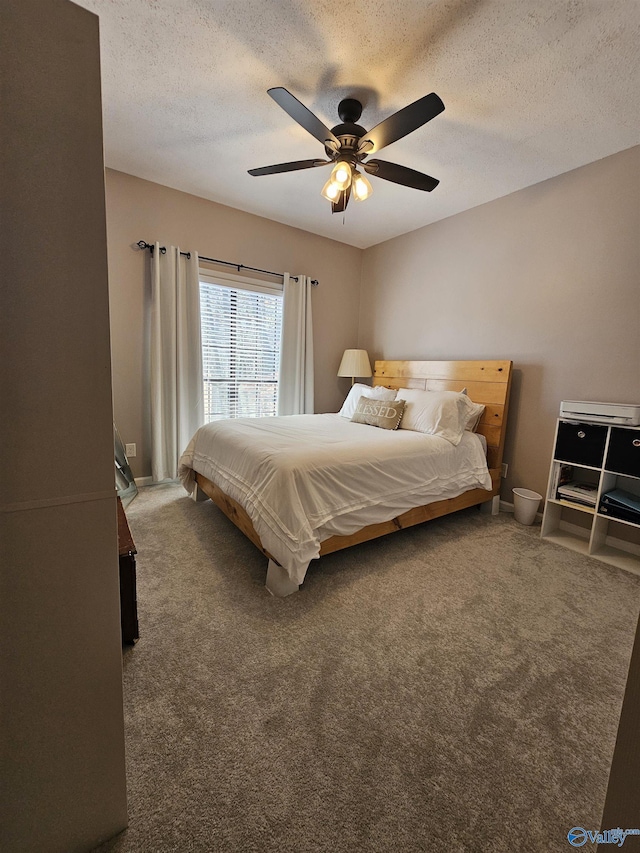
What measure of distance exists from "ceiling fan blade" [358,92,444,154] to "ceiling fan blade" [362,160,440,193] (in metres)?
0.09

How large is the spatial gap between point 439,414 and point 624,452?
119 cm

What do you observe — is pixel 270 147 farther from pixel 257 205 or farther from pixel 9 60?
pixel 9 60

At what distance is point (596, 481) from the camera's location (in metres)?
2.62

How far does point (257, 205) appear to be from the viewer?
136 inches

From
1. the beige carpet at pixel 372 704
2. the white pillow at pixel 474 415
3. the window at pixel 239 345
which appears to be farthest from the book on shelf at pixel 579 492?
the window at pixel 239 345

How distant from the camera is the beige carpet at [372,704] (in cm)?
93

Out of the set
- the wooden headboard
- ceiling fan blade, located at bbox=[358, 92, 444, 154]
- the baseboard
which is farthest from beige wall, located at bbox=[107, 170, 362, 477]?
ceiling fan blade, located at bbox=[358, 92, 444, 154]

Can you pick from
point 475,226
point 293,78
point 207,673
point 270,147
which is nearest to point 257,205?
point 270,147

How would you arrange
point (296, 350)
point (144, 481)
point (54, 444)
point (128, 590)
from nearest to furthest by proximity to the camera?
point (54, 444)
point (128, 590)
point (144, 481)
point (296, 350)

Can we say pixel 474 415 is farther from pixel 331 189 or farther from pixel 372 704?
pixel 372 704

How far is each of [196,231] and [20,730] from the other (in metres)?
3.72

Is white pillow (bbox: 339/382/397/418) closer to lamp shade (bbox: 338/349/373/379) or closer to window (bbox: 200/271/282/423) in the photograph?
lamp shade (bbox: 338/349/373/379)

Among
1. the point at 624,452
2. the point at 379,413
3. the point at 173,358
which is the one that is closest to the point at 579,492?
the point at 624,452

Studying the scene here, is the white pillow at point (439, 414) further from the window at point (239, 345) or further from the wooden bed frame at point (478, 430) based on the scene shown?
the window at point (239, 345)
